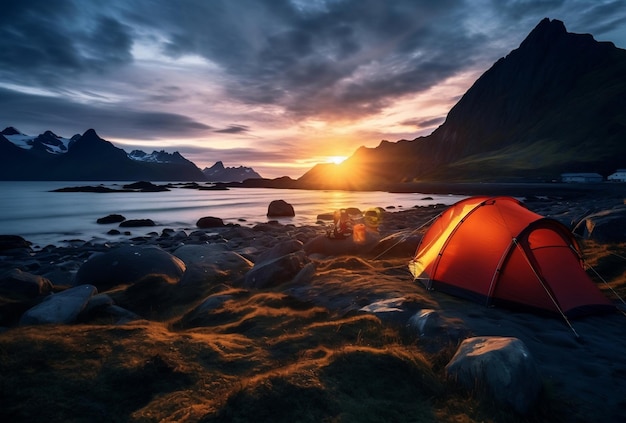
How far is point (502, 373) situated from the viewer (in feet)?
15.1

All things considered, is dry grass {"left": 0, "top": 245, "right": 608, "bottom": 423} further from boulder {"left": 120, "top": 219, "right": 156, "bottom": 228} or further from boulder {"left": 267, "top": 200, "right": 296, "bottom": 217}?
boulder {"left": 267, "top": 200, "right": 296, "bottom": 217}

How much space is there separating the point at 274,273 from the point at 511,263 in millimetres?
6785

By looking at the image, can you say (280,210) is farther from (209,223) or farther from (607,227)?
(607,227)

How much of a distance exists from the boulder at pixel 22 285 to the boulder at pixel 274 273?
21.2ft

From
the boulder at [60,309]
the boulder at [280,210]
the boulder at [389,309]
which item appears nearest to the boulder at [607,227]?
the boulder at [389,309]

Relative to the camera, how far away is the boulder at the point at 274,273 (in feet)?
36.8

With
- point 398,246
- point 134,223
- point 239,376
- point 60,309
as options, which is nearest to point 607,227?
point 398,246

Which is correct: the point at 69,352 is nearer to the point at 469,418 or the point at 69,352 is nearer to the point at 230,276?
the point at 469,418

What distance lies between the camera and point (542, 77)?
188 meters

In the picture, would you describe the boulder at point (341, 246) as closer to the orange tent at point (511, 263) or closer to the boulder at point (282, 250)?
the boulder at point (282, 250)

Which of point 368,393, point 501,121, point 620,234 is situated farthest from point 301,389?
point 501,121

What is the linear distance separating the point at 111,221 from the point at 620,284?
4516cm

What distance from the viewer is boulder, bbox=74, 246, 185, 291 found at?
1277cm

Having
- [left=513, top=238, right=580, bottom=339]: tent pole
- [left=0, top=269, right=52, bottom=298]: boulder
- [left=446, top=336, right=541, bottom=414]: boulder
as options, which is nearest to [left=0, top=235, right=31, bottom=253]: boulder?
[left=0, top=269, right=52, bottom=298]: boulder
